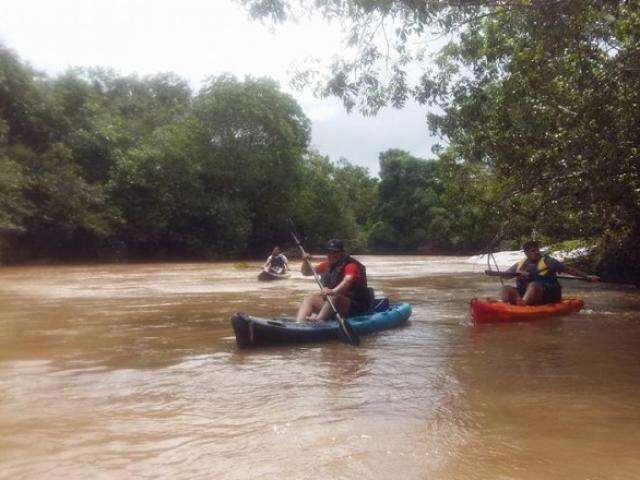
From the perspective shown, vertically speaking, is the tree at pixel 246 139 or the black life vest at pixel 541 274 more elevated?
the tree at pixel 246 139

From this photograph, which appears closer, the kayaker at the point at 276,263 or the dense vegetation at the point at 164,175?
the kayaker at the point at 276,263

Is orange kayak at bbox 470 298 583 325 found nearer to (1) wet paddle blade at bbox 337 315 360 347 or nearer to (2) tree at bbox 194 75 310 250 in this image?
(1) wet paddle blade at bbox 337 315 360 347

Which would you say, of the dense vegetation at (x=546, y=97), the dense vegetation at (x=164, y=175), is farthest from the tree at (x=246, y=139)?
the dense vegetation at (x=546, y=97)

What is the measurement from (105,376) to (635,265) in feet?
40.9

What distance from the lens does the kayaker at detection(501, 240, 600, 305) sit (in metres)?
8.23

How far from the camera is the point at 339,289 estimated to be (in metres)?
6.83

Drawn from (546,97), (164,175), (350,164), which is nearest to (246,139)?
(164,175)

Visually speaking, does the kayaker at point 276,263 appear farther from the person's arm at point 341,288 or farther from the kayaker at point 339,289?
the person's arm at point 341,288

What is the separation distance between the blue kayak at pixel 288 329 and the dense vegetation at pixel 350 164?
2.46m

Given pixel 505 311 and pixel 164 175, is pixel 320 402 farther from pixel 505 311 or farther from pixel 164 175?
pixel 164 175

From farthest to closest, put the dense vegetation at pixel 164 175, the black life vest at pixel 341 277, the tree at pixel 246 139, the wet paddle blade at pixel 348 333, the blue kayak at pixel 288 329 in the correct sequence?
1. the tree at pixel 246 139
2. the dense vegetation at pixel 164 175
3. the black life vest at pixel 341 277
4. the wet paddle blade at pixel 348 333
5. the blue kayak at pixel 288 329

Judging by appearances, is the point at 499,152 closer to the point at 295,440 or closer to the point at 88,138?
the point at 295,440

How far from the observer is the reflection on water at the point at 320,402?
9.89 ft

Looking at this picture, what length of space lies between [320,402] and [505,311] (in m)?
4.31
